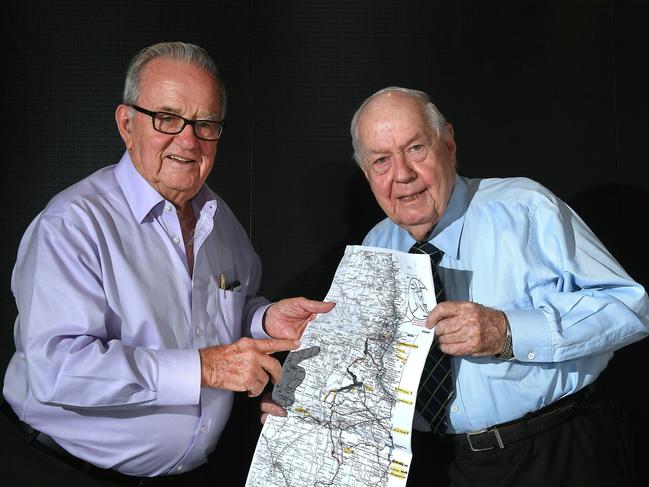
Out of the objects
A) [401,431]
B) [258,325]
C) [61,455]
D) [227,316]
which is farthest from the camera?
[258,325]

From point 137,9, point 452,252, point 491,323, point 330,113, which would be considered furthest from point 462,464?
point 137,9

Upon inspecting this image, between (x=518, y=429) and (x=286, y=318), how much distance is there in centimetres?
73

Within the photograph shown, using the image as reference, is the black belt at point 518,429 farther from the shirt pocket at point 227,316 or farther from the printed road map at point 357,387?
the shirt pocket at point 227,316

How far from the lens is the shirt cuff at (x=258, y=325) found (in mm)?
2031

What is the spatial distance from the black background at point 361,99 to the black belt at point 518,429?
1058mm

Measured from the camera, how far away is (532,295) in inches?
70.4

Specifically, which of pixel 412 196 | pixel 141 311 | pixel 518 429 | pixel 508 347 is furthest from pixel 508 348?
pixel 141 311

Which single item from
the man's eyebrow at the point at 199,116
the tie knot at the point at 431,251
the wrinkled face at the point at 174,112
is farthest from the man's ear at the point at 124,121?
the tie knot at the point at 431,251

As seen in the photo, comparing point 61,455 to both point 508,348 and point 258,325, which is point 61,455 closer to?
point 258,325

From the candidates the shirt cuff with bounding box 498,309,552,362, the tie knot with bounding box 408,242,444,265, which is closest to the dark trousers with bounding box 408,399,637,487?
the shirt cuff with bounding box 498,309,552,362

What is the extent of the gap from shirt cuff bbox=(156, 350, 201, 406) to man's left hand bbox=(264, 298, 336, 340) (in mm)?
353

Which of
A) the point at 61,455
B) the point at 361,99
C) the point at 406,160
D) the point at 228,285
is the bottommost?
the point at 61,455

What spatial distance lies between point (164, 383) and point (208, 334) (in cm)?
28

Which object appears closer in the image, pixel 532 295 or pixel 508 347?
pixel 508 347
